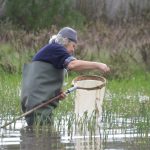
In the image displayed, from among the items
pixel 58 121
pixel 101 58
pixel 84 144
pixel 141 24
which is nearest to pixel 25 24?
pixel 141 24

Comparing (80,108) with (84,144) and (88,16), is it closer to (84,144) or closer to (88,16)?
(84,144)

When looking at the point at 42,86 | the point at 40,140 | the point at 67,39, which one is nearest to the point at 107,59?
the point at 67,39

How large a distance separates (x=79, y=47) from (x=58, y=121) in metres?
9.64

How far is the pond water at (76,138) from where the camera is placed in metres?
10.2

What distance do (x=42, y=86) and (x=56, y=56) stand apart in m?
0.41

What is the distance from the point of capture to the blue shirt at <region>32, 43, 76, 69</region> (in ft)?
38.1

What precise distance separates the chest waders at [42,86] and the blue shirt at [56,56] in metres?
0.07

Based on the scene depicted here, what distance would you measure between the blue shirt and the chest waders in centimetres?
7

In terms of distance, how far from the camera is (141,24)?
2917 centimetres

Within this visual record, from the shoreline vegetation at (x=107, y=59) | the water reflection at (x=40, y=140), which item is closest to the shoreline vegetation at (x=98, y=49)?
the shoreline vegetation at (x=107, y=59)

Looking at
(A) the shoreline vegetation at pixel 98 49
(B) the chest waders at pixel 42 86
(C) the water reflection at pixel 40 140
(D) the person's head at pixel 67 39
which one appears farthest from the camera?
(A) the shoreline vegetation at pixel 98 49

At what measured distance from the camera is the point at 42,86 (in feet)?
38.6

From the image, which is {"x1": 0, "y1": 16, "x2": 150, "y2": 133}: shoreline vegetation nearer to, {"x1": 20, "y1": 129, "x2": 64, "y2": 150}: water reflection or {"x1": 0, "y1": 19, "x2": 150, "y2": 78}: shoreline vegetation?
{"x1": 0, "y1": 19, "x2": 150, "y2": 78}: shoreline vegetation

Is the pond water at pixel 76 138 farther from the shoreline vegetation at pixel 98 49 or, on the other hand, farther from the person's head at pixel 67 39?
the shoreline vegetation at pixel 98 49
